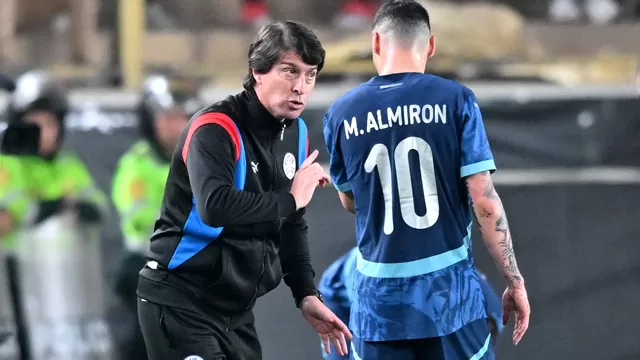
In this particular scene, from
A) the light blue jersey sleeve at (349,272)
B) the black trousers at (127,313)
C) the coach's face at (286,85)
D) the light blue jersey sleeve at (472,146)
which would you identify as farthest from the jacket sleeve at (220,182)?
the black trousers at (127,313)

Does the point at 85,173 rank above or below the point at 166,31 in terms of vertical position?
below

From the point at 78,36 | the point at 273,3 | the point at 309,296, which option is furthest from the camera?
the point at 273,3

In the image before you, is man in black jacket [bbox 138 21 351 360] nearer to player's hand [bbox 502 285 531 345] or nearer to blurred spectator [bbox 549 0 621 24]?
player's hand [bbox 502 285 531 345]

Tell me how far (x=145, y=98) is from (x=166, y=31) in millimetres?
5123

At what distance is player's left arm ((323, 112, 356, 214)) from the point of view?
299cm

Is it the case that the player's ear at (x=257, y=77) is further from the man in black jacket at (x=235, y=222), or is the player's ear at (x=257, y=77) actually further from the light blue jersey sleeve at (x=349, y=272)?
the light blue jersey sleeve at (x=349, y=272)

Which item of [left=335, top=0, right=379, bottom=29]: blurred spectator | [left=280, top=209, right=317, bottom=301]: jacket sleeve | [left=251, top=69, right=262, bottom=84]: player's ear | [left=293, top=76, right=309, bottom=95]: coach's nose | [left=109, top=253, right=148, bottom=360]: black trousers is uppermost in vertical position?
[left=335, top=0, right=379, bottom=29]: blurred spectator

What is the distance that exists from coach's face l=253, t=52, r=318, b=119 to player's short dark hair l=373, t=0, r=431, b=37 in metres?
0.35

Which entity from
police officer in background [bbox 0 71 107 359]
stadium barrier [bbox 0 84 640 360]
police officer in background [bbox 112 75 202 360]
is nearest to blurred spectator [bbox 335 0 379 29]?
stadium barrier [bbox 0 84 640 360]

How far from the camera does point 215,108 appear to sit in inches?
105

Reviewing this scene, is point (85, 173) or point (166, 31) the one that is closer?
point (85, 173)

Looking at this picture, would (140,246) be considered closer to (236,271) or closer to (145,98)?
Result: (145,98)

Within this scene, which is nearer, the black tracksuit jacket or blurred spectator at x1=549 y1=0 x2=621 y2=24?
the black tracksuit jacket

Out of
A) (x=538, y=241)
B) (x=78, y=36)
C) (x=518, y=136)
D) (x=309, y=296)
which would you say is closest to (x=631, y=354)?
(x=538, y=241)
